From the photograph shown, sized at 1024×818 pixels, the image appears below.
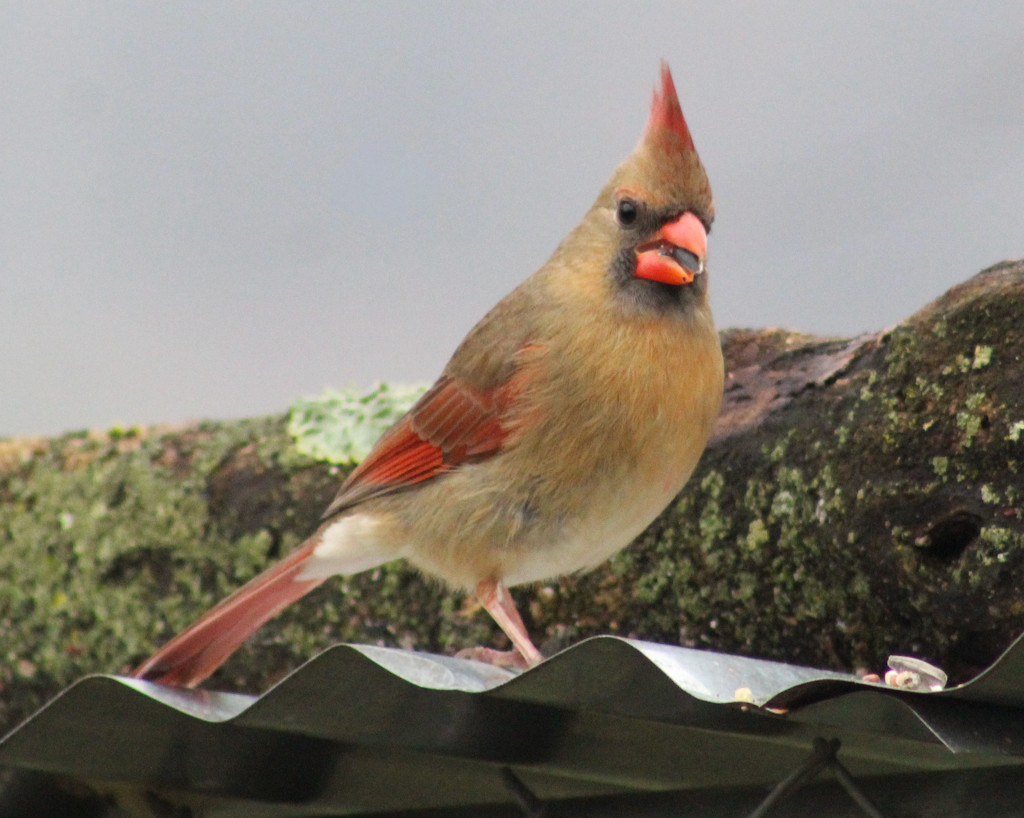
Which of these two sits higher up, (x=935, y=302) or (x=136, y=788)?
(x=935, y=302)

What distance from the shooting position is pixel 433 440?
2434mm

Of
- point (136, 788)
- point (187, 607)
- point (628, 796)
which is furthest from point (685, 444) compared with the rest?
point (187, 607)

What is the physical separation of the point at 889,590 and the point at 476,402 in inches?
32.3

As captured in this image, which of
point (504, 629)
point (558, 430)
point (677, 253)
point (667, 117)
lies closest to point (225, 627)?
point (504, 629)

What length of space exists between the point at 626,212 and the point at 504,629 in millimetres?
787

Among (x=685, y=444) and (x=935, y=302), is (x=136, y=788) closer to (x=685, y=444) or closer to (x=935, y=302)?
(x=685, y=444)

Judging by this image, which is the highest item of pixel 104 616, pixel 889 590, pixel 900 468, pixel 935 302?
pixel 935 302

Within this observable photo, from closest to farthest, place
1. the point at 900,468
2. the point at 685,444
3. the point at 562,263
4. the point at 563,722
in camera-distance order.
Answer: the point at 563,722 < the point at 900,468 < the point at 685,444 < the point at 562,263

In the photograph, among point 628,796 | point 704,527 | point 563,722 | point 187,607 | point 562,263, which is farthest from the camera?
point 187,607

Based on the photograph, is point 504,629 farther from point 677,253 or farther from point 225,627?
point 677,253

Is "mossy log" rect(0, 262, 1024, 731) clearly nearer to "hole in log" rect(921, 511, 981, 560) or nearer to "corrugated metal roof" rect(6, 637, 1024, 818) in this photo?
"hole in log" rect(921, 511, 981, 560)

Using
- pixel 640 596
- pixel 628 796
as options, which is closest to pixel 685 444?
pixel 640 596

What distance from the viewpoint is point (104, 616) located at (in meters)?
3.00

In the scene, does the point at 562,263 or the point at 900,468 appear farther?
the point at 562,263
